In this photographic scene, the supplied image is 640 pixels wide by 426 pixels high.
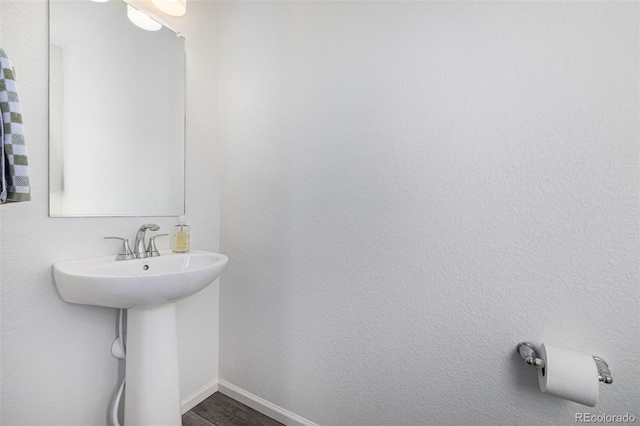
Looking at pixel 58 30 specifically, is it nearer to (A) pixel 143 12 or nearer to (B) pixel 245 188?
(A) pixel 143 12

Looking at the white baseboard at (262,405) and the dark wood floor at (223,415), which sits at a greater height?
the white baseboard at (262,405)

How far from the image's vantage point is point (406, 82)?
105 centimetres

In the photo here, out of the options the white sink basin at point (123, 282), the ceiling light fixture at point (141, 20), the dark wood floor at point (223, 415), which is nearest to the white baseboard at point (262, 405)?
the dark wood floor at point (223, 415)

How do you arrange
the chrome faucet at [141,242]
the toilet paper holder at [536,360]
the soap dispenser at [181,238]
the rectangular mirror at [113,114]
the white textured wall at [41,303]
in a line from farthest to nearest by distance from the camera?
the soap dispenser at [181,238]
the chrome faucet at [141,242]
the rectangular mirror at [113,114]
the white textured wall at [41,303]
the toilet paper holder at [536,360]

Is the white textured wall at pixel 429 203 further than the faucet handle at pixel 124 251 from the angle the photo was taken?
No

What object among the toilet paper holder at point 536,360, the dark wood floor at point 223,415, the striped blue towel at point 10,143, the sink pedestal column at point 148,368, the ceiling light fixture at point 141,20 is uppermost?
the ceiling light fixture at point 141,20

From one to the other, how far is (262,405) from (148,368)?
0.63 m

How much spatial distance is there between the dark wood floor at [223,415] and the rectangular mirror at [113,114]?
0.97m

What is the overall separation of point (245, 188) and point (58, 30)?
2.80 ft

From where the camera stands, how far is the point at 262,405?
140 cm

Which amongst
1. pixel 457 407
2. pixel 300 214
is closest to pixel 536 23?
pixel 300 214

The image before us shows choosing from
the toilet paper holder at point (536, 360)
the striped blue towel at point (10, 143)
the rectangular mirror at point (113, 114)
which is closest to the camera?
the striped blue towel at point (10, 143)

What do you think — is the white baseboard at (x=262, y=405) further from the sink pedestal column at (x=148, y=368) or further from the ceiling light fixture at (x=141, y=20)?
the ceiling light fixture at (x=141, y=20)

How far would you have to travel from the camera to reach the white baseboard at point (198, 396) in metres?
1.39
